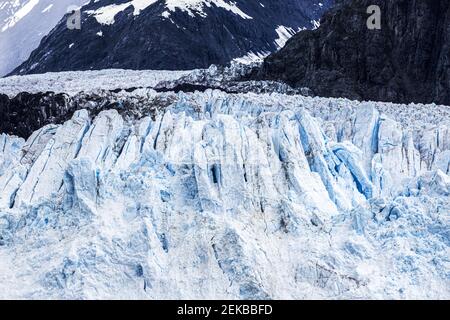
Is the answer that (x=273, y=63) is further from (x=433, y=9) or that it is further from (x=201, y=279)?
(x=201, y=279)

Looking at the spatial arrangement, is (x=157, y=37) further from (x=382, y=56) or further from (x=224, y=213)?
(x=224, y=213)

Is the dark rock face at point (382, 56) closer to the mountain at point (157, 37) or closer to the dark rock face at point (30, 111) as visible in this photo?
the dark rock face at point (30, 111)

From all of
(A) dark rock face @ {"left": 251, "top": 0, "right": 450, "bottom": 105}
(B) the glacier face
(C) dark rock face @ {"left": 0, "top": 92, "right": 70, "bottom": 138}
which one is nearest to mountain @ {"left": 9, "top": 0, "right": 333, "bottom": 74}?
(A) dark rock face @ {"left": 251, "top": 0, "right": 450, "bottom": 105}

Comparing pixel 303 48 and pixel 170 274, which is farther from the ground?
pixel 170 274

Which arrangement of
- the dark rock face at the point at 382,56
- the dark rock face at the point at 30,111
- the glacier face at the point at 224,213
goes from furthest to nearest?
the dark rock face at the point at 382,56
the dark rock face at the point at 30,111
the glacier face at the point at 224,213

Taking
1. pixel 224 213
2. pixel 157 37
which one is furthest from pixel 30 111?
pixel 157 37

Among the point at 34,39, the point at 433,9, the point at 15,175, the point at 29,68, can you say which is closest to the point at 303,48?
the point at 433,9

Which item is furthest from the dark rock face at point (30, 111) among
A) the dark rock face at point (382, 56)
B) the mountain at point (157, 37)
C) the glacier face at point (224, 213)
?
the mountain at point (157, 37)
